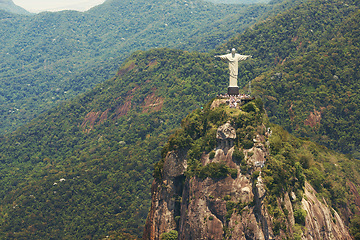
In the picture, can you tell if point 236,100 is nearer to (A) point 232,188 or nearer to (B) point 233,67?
(B) point 233,67

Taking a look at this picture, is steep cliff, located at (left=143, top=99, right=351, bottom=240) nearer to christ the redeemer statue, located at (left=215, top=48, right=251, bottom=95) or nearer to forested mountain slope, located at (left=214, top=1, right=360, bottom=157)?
christ the redeemer statue, located at (left=215, top=48, right=251, bottom=95)

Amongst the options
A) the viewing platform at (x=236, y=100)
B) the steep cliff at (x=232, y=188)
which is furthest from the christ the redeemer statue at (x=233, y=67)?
the steep cliff at (x=232, y=188)

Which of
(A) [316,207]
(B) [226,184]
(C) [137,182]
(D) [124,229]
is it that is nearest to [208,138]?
(B) [226,184]

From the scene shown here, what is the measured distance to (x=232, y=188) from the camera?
75.9m

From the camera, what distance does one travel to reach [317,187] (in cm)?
9556

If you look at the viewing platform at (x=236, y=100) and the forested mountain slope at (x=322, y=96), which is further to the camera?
the forested mountain slope at (x=322, y=96)

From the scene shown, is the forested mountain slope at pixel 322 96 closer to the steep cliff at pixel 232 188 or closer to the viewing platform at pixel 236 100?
the steep cliff at pixel 232 188

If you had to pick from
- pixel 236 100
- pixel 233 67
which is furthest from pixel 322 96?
pixel 236 100

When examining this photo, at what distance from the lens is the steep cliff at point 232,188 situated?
7312 centimetres

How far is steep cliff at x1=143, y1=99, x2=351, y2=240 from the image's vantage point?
73.1 metres

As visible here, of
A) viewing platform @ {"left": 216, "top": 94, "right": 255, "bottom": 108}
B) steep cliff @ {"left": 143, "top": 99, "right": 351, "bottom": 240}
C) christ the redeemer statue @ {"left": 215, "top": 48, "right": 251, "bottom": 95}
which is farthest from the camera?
christ the redeemer statue @ {"left": 215, "top": 48, "right": 251, "bottom": 95}

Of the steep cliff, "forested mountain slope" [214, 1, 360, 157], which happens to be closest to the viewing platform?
the steep cliff

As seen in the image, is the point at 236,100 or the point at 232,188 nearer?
the point at 232,188

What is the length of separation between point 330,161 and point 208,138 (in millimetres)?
54406
